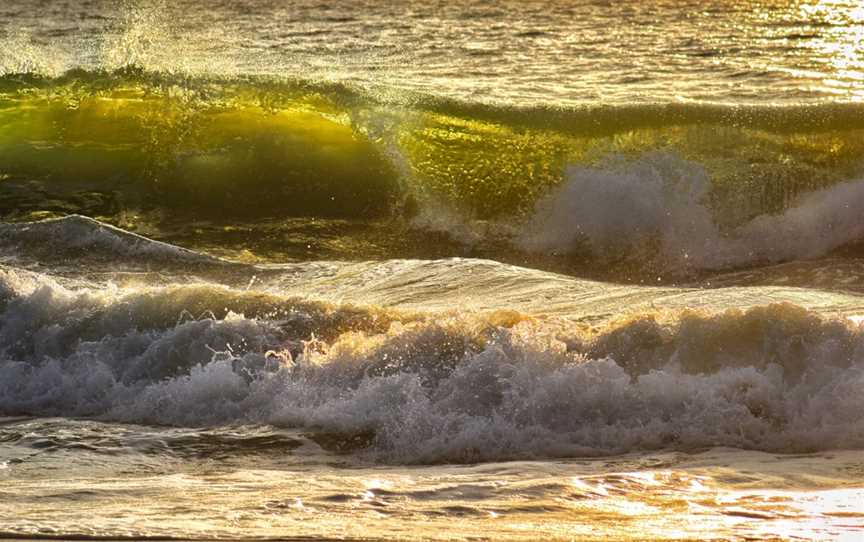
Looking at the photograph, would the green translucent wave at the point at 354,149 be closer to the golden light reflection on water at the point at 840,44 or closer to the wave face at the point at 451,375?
the golden light reflection on water at the point at 840,44

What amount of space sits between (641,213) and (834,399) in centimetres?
634

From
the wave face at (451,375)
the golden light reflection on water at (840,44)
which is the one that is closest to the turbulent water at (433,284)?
the wave face at (451,375)

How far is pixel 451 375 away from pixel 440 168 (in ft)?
24.6

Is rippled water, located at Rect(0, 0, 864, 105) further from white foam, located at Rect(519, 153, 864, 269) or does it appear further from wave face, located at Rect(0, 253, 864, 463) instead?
wave face, located at Rect(0, 253, 864, 463)

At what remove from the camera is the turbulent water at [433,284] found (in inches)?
211

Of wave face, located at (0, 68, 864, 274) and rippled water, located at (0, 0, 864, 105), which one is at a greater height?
rippled water, located at (0, 0, 864, 105)

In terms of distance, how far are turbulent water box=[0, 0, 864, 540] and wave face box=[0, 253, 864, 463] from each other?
18 millimetres

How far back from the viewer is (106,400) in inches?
291

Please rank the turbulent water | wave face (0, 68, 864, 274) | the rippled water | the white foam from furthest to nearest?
→ 1. the rippled water
2. wave face (0, 68, 864, 274)
3. the white foam
4. the turbulent water

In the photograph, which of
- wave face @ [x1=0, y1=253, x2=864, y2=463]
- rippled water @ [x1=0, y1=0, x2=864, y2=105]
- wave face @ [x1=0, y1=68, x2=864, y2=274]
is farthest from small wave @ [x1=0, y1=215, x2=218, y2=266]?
rippled water @ [x1=0, y1=0, x2=864, y2=105]

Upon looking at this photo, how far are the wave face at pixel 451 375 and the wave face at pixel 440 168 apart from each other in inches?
167

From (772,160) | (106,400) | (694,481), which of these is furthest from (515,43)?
(694,481)

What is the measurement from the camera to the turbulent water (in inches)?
211

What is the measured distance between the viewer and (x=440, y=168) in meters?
14.1
